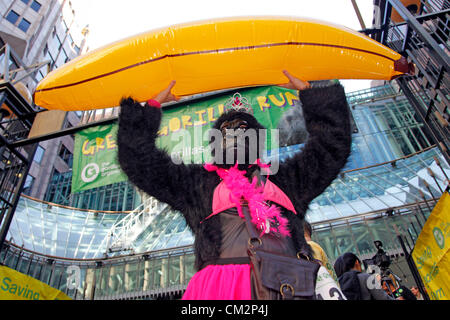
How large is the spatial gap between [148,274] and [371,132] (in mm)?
16312

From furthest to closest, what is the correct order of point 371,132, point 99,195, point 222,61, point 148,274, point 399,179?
point 99,195 → point 371,132 → point 399,179 → point 148,274 → point 222,61

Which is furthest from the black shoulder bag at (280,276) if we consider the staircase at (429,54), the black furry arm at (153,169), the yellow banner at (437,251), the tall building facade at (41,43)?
the tall building facade at (41,43)

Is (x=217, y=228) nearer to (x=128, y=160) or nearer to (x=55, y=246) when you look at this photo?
(x=128, y=160)

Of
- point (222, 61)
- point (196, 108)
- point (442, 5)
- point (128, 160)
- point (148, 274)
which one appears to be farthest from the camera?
point (148, 274)

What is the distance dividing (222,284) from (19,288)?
4.34 meters

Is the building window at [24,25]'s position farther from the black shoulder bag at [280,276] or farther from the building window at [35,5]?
the black shoulder bag at [280,276]

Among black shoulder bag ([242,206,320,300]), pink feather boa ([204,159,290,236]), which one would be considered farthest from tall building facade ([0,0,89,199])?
black shoulder bag ([242,206,320,300])

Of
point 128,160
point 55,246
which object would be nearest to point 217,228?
point 128,160

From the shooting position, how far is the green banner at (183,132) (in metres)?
5.21

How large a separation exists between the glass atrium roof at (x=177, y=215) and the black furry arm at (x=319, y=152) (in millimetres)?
6626
